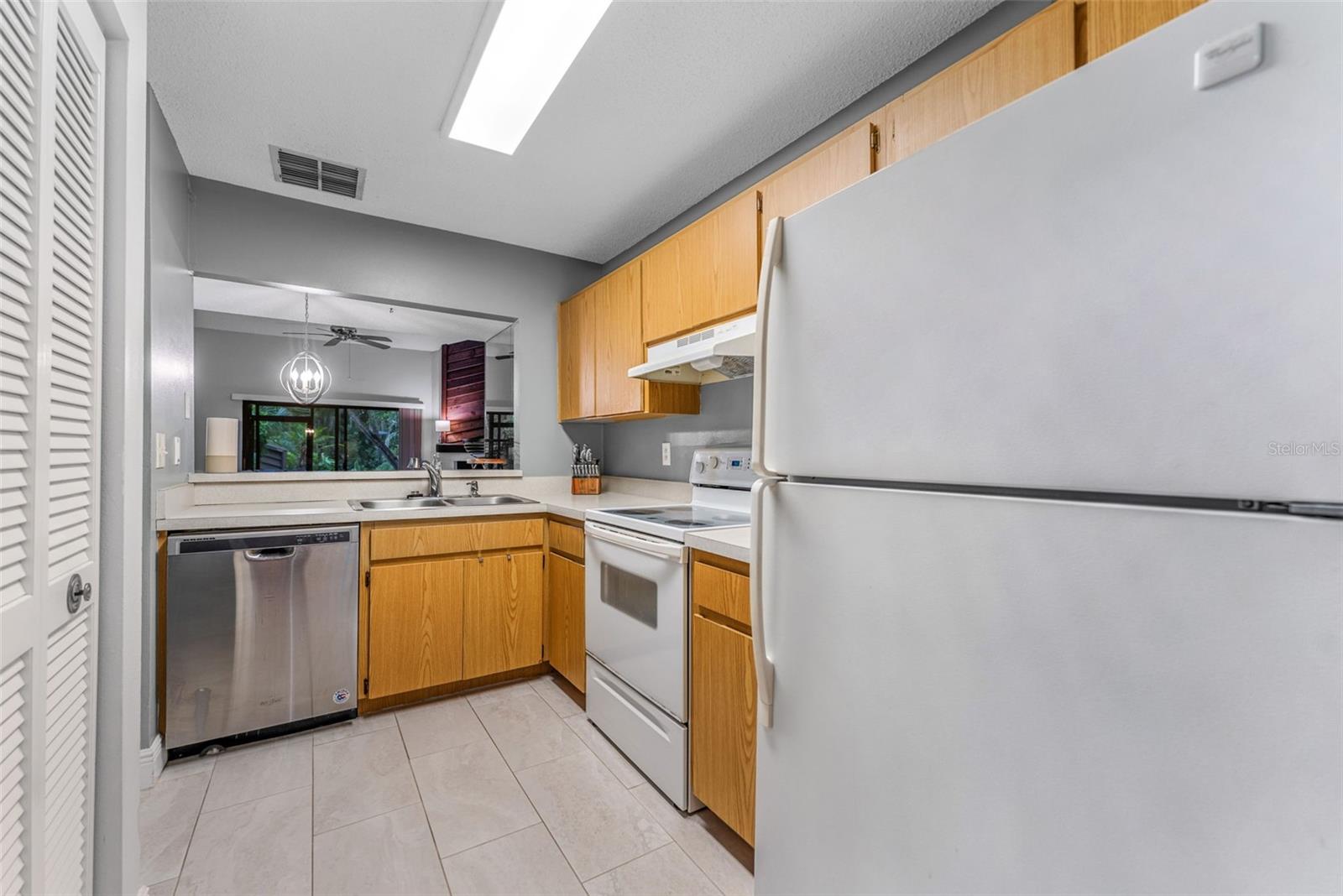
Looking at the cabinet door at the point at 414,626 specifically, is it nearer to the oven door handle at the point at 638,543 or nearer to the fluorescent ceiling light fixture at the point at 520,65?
the oven door handle at the point at 638,543

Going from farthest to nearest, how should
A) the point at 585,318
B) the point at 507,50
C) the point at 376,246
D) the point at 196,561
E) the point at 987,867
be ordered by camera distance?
the point at 585,318 < the point at 376,246 < the point at 196,561 < the point at 507,50 < the point at 987,867

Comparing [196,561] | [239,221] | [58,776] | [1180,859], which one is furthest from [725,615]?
[239,221]

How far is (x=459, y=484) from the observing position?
10.6ft

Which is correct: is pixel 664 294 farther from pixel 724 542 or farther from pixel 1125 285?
pixel 1125 285

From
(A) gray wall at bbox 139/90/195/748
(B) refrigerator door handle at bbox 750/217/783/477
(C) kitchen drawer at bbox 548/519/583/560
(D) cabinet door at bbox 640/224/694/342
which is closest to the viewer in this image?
(B) refrigerator door handle at bbox 750/217/783/477

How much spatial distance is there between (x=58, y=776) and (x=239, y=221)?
251cm

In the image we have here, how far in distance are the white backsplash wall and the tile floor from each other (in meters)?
1.32

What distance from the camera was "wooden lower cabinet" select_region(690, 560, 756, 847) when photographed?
4.99 feet

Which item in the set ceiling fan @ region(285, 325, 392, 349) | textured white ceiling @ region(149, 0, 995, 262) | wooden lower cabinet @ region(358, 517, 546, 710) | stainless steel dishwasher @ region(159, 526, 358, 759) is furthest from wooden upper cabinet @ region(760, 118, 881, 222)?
ceiling fan @ region(285, 325, 392, 349)

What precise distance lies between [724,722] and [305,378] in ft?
11.7

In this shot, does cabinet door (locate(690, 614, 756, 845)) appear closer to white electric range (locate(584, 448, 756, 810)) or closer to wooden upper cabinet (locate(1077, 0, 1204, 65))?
white electric range (locate(584, 448, 756, 810))

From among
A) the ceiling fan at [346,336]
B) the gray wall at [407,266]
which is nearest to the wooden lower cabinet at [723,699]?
the gray wall at [407,266]

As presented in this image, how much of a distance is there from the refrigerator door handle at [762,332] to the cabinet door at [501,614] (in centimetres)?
189

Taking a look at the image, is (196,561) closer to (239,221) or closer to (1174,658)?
(239,221)
